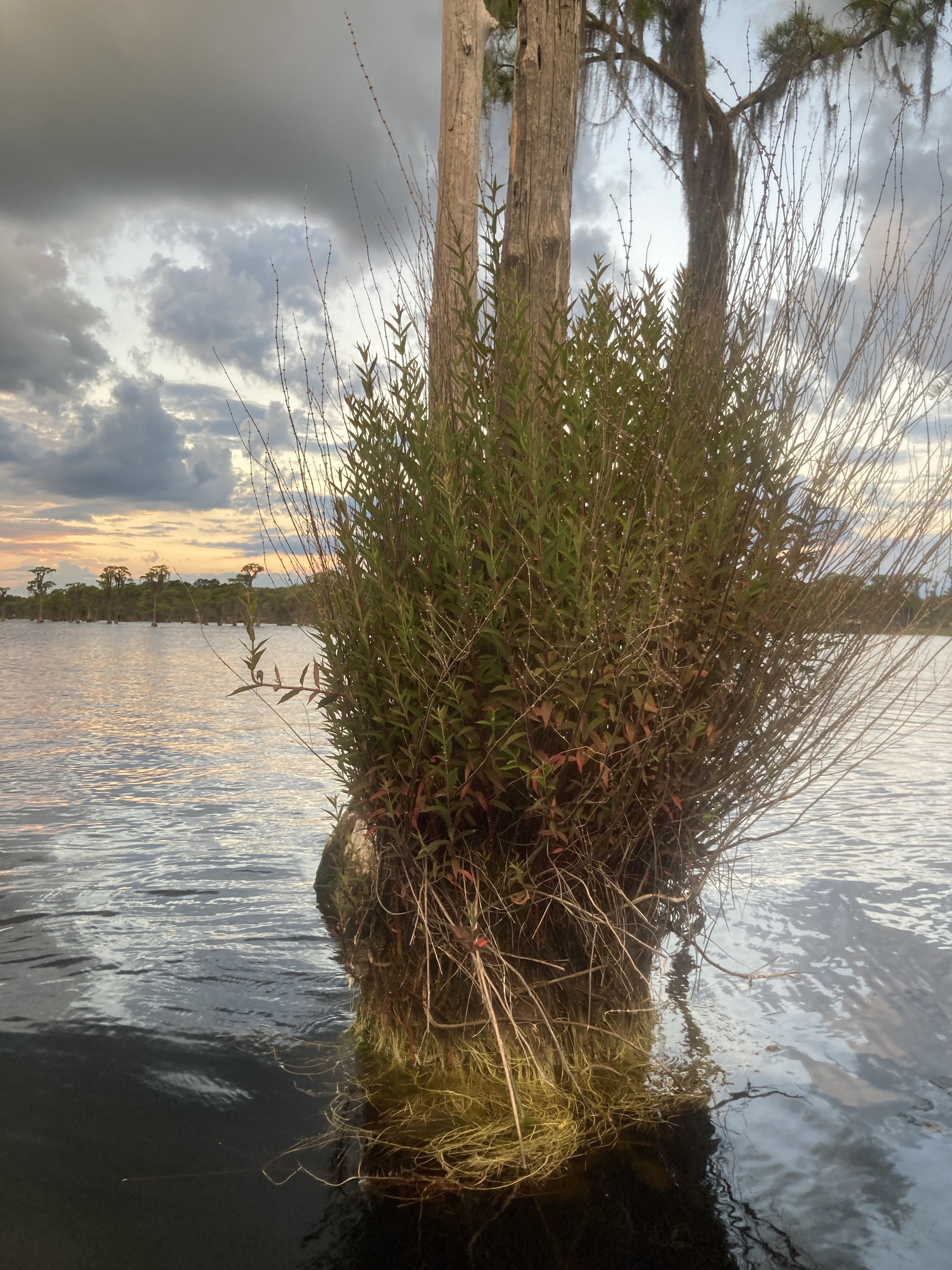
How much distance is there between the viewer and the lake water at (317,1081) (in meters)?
3.34

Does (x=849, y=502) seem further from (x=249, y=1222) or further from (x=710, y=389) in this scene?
(x=249, y=1222)

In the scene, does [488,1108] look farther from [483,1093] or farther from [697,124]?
[697,124]

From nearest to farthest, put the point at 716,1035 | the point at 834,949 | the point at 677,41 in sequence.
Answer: the point at 716,1035, the point at 834,949, the point at 677,41

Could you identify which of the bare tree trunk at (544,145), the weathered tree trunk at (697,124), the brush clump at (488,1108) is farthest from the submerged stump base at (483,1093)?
the weathered tree trunk at (697,124)

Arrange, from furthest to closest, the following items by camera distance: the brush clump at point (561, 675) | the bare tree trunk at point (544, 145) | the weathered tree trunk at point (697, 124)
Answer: the weathered tree trunk at point (697, 124)
the bare tree trunk at point (544, 145)
the brush clump at point (561, 675)

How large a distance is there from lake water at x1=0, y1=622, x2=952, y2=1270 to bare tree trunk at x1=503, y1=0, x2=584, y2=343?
10.4ft

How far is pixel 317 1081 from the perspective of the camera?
175 inches

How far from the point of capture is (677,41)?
43.1 feet

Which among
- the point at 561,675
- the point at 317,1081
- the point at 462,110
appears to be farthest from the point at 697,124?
the point at 317,1081

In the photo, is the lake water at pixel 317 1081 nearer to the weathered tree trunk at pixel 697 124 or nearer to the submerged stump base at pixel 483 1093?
the submerged stump base at pixel 483 1093

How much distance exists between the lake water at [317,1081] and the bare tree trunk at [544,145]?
3161mm

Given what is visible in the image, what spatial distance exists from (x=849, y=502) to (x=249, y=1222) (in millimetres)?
3810

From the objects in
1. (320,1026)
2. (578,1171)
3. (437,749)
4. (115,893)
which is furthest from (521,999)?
(115,893)

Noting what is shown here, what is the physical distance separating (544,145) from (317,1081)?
Answer: 502 cm
